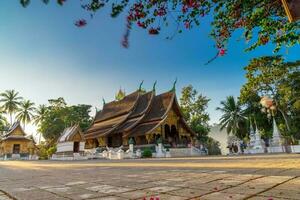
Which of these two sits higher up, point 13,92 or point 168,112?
point 13,92

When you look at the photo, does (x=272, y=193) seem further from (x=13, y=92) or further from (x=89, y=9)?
(x=13, y=92)

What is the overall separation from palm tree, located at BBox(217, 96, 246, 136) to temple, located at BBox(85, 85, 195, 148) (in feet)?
43.9

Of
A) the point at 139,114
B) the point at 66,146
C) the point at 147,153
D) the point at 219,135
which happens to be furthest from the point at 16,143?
the point at 219,135

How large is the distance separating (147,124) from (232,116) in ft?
63.0

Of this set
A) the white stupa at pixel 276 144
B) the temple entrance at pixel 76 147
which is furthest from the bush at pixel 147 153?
the white stupa at pixel 276 144

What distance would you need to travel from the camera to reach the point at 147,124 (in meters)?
23.0

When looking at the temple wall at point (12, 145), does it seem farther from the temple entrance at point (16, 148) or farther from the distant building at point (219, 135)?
the distant building at point (219, 135)

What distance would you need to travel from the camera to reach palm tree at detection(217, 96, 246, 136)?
117ft

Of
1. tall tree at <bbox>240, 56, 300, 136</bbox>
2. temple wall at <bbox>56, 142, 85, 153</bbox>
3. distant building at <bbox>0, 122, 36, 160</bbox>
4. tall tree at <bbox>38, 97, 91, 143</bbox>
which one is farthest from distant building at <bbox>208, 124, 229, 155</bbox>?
distant building at <bbox>0, 122, 36, 160</bbox>

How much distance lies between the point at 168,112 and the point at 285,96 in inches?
485

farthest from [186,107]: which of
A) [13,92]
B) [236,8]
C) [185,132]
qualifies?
[13,92]

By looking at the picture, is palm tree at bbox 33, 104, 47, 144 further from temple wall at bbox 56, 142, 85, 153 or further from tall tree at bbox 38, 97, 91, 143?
temple wall at bbox 56, 142, 85, 153

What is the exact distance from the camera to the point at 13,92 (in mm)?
45438

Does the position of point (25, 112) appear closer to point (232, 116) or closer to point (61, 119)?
point (61, 119)
